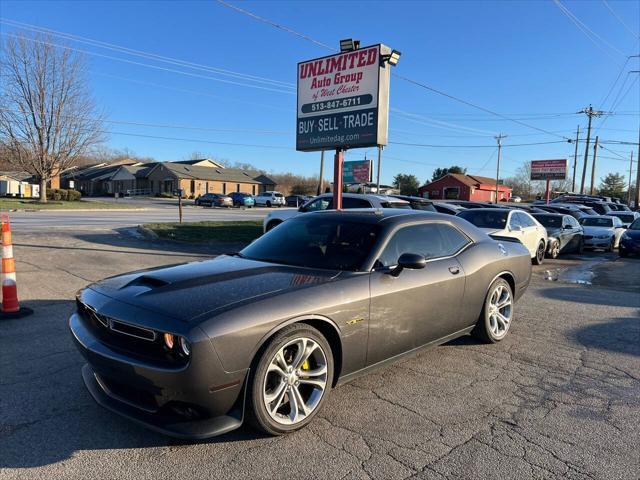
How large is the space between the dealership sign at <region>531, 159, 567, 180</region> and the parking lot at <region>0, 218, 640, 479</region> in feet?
157

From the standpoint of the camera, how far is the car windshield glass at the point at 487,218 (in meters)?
12.2

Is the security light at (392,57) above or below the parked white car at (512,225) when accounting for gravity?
above

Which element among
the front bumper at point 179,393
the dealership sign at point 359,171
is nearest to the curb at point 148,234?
the front bumper at point 179,393

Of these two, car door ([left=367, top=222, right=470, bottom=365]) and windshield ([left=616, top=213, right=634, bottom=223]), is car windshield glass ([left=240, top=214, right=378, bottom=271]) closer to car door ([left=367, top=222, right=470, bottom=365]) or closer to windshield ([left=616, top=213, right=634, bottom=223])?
car door ([left=367, top=222, right=470, bottom=365])

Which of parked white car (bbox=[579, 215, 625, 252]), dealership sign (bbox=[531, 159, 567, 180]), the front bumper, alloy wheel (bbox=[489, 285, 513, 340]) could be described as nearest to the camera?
the front bumper

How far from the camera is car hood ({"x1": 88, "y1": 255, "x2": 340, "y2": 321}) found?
3033mm

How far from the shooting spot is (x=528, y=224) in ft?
42.5

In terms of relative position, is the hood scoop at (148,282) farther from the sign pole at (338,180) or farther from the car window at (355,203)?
the car window at (355,203)

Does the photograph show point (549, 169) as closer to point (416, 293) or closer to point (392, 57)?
point (392, 57)

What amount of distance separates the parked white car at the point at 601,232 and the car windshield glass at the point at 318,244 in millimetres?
15899

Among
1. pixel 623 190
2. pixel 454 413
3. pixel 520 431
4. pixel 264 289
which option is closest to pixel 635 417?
pixel 520 431

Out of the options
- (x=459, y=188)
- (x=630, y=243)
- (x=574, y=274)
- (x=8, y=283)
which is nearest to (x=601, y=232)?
(x=630, y=243)

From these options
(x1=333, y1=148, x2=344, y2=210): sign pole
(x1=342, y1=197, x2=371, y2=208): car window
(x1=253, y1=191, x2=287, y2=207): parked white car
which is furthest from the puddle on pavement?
(x1=253, y1=191, x2=287, y2=207): parked white car

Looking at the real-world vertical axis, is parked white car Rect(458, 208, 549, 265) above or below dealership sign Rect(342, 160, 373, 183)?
below
